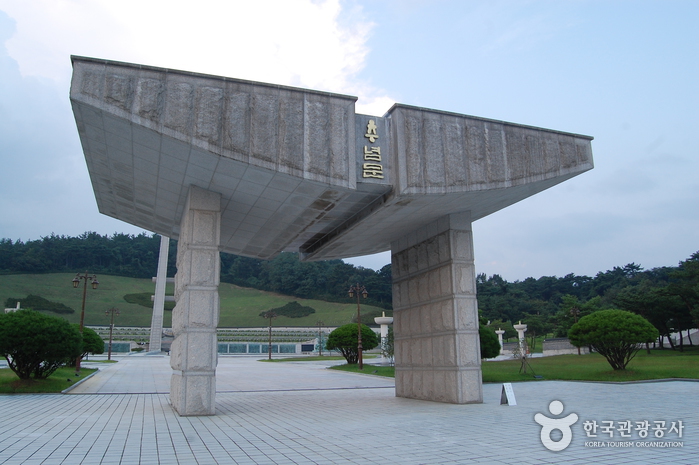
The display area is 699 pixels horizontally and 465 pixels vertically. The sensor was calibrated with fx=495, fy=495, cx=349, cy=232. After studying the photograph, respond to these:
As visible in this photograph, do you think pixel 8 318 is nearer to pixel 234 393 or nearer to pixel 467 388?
pixel 234 393

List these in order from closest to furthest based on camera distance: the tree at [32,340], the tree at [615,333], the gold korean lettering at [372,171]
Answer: the gold korean lettering at [372,171] < the tree at [32,340] < the tree at [615,333]

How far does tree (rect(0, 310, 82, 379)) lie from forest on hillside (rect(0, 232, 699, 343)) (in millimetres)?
48834

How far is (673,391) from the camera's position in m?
13.2

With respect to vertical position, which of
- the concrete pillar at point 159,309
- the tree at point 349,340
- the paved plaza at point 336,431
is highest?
the concrete pillar at point 159,309

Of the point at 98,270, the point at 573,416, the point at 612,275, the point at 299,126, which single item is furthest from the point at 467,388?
the point at 98,270

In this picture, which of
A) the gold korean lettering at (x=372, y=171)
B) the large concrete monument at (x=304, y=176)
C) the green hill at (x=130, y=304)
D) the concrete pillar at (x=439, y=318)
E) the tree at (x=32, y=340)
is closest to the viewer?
the large concrete monument at (x=304, y=176)

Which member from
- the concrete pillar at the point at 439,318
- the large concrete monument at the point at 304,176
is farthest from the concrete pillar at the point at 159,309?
the concrete pillar at the point at 439,318

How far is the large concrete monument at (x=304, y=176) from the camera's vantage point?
8.18 meters

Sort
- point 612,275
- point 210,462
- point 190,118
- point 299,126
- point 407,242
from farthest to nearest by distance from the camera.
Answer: point 612,275, point 407,242, point 299,126, point 190,118, point 210,462

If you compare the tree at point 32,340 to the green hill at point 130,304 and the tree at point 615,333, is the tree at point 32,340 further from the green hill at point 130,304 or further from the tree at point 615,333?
the green hill at point 130,304

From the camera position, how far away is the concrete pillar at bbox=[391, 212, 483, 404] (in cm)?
1060

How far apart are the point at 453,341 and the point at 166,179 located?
679 cm

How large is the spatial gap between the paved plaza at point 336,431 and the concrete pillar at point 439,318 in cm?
54

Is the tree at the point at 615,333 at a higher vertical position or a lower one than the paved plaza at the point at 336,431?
higher
